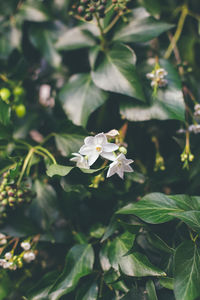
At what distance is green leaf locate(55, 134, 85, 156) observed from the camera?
1.19 meters

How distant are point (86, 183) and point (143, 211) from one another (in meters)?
0.22

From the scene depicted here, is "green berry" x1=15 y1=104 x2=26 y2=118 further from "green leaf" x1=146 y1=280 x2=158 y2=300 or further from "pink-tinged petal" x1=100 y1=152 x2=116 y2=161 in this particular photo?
"green leaf" x1=146 y1=280 x2=158 y2=300

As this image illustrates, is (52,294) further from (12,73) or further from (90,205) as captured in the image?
(12,73)

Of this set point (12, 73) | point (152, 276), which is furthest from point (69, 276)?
point (12, 73)

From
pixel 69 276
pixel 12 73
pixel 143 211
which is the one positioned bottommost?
pixel 69 276

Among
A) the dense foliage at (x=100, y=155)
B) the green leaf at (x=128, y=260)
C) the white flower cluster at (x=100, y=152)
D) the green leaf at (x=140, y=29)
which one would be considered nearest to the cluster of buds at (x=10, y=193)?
the dense foliage at (x=100, y=155)

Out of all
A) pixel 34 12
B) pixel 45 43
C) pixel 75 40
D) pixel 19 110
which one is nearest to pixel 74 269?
pixel 19 110

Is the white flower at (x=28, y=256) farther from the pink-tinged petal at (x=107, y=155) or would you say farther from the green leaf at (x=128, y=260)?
the pink-tinged petal at (x=107, y=155)

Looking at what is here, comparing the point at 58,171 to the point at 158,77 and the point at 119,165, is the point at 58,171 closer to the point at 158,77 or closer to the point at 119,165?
the point at 119,165

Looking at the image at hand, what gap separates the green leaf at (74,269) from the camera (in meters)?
1.03

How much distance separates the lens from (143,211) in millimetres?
994

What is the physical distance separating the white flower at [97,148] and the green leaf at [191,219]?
0.28 metres

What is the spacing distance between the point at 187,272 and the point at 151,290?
0.48 feet

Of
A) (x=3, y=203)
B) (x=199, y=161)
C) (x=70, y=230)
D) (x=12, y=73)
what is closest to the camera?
(x=3, y=203)
